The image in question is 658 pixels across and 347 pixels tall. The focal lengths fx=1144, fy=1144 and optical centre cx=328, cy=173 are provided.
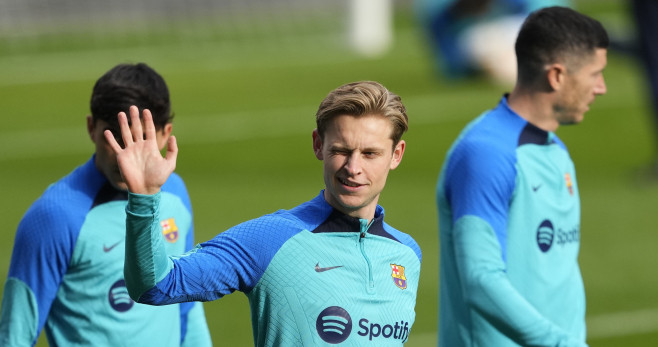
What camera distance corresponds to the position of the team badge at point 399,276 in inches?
162

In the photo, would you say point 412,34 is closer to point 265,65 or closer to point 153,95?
point 265,65

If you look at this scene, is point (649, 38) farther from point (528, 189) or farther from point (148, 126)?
point (148, 126)

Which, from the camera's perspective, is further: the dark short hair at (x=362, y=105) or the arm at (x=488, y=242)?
the arm at (x=488, y=242)

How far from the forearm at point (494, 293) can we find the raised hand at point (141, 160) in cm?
153

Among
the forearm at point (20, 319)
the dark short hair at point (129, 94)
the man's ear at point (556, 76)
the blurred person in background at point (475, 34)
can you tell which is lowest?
the forearm at point (20, 319)

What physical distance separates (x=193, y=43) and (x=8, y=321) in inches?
1055

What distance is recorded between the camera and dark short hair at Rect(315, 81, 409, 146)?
13.0 ft

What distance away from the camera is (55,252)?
4559mm

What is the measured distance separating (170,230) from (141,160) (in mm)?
1400

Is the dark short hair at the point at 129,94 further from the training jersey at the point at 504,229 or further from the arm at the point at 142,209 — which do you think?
the training jersey at the point at 504,229

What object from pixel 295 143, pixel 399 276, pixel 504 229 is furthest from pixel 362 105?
pixel 295 143

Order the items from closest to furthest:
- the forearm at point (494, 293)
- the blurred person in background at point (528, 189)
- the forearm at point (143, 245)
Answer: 1. the forearm at point (143, 245)
2. the forearm at point (494, 293)
3. the blurred person in background at point (528, 189)

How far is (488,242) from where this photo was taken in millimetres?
4719

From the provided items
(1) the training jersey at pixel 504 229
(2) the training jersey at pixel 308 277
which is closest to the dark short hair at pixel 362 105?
(2) the training jersey at pixel 308 277
